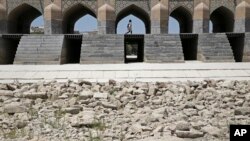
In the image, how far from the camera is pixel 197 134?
5.79m

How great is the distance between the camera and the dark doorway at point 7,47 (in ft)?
65.3

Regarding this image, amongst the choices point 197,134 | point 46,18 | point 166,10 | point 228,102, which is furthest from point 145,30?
point 197,134

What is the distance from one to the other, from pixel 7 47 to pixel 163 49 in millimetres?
8599

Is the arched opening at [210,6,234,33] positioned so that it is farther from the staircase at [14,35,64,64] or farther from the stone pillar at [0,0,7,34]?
the stone pillar at [0,0,7,34]

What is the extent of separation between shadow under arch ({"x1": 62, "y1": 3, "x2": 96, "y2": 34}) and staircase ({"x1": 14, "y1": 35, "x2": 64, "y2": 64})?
4.45 m

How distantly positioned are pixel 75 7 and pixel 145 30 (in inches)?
255

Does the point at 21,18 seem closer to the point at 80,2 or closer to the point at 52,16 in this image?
the point at 52,16

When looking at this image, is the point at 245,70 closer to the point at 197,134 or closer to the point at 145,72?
the point at 145,72

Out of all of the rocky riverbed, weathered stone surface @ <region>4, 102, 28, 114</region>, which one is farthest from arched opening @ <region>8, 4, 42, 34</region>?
weathered stone surface @ <region>4, 102, 28, 114</region>

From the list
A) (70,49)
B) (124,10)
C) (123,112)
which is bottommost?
(123,112)

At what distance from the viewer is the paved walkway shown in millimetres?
13906

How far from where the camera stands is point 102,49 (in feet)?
61.5

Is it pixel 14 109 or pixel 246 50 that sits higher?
pixel 246 50

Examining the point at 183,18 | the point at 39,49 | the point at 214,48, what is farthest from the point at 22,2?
the point at 214,48
